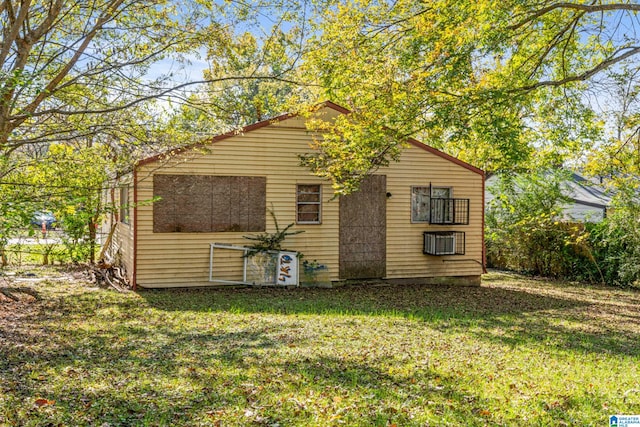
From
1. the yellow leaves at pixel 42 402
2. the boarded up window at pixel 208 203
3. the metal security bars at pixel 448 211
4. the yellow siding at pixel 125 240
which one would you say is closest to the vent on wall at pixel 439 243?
the metal security bars at pixel 448 211

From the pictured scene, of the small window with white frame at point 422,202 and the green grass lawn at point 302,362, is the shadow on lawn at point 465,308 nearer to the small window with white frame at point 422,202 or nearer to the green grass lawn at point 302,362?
the green grass lawn at point 302,362

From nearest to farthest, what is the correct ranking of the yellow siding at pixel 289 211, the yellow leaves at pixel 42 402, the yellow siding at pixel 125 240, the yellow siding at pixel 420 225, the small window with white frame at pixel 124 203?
the yellow leaves at pixel 42 402 → the yellow siding at pixel 289 211 → the yellow siding at pixel 125 240 → the small window with white frame at pixel 124 203 → the yellow siding at pixel 420 225

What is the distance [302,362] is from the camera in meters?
5.35

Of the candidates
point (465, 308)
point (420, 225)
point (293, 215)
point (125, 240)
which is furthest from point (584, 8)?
point (125, 240)

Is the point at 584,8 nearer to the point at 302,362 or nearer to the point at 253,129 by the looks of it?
the point at 253,129

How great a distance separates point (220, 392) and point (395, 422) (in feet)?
4.95

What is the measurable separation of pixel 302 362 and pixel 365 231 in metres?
7.04

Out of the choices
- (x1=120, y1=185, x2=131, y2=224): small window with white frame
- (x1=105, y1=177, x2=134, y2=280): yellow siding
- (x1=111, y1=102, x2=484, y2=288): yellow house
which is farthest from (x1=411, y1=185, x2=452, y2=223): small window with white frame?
(x1=120, y1=185, x2=131, y2=224): small window with white frame

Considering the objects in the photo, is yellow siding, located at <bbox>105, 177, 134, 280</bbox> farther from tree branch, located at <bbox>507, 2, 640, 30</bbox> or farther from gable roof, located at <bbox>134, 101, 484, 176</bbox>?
tree branch, located at <bbox>507, 2, 640, 30</bbox>

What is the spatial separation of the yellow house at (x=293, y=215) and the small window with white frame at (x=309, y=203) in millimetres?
23

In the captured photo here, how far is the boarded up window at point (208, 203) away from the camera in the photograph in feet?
34.7

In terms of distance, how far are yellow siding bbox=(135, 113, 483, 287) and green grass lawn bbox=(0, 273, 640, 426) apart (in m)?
0.95

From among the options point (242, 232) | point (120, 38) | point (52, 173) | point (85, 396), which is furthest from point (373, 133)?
point (85, 396)

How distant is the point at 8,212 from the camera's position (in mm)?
5629
